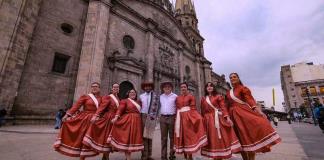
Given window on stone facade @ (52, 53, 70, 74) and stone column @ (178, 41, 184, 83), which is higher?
stone column @ (178, 41, 184, 83)

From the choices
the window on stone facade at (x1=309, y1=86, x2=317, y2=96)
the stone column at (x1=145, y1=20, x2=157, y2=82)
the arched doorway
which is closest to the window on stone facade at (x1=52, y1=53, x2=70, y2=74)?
the arched doorway

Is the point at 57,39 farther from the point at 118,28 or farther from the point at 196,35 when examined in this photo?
the point at 196,35

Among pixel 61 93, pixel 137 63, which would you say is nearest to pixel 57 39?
pixel 61 93

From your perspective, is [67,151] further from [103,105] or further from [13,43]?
[13,43]

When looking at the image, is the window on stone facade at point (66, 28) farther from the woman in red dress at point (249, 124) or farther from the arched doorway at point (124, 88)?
the woman in red dress at point (249, 124)

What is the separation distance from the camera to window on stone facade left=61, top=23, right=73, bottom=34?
1190 centimetres

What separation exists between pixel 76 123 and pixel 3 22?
9394mm

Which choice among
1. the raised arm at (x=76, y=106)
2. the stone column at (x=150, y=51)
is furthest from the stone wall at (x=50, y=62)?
the raised arm at (x=76, y=106)

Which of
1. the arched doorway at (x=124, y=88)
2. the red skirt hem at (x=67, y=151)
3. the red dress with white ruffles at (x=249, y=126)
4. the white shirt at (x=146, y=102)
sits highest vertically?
the arched doorway at (x=124, y=88)

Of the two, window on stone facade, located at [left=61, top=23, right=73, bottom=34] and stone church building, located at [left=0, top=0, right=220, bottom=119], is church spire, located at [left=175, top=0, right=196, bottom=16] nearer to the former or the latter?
stone church building, located at [left=0, top=0, right=220, bottom=119]

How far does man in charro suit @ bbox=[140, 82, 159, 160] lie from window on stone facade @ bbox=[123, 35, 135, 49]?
1224 cm

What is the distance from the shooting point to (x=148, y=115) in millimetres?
3928

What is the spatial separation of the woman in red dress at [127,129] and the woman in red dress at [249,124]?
6.46 ft

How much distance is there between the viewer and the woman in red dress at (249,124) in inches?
110
